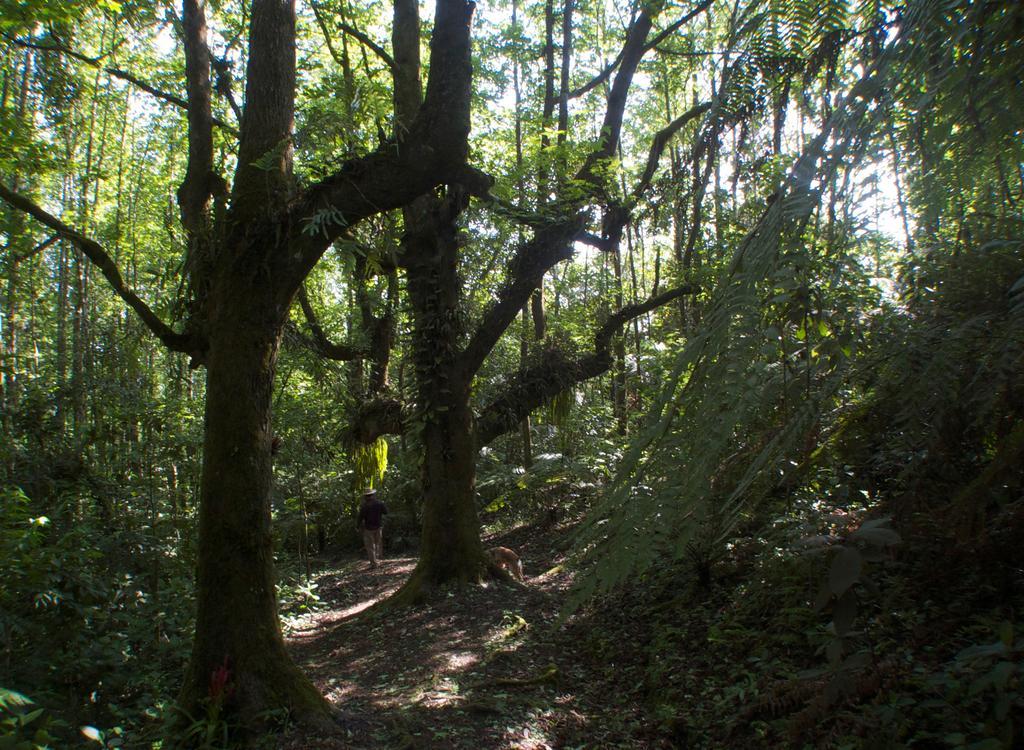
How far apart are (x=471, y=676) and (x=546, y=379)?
17.3ft

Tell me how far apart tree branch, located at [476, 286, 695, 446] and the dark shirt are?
307 centimetres

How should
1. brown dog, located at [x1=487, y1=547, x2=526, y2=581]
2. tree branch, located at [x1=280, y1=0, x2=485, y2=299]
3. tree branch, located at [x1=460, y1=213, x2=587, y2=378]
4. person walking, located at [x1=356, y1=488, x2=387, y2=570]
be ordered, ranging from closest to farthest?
tree branch, located at [x1=280, y1=0, x2=485, y2=299], tree branch, located at [x1=460, y1=213, x2=587, y2=378], brown dog, located at [x1=487, y1=547, x2=526, y2=581], person walking, located at [x1=356, y1=488, x2=387, y2=570]

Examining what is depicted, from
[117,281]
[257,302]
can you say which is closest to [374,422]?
[117,281]

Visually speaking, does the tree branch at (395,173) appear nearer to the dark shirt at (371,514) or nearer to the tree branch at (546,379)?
the tree branch at (546,379)

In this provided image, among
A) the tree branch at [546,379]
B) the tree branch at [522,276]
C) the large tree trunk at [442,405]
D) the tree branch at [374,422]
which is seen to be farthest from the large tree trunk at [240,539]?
the tree branch at [546,379]

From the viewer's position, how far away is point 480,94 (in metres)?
14.1

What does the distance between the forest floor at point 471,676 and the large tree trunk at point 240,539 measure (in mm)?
434

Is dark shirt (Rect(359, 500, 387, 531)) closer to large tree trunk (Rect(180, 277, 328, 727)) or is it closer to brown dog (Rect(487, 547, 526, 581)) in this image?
brown dog (Rect(487, 547, 526, 581))

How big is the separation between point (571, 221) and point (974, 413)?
636cm

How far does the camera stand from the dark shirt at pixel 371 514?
37.7ft

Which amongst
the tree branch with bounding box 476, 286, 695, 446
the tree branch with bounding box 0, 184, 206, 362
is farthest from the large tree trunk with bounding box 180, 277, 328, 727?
the tree branch with bounding box 476, 286, 695, 446

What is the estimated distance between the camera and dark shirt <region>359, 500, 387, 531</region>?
11.5m

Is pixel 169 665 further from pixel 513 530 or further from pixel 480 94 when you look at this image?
pixel 480 94

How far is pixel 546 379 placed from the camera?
32.8ft
